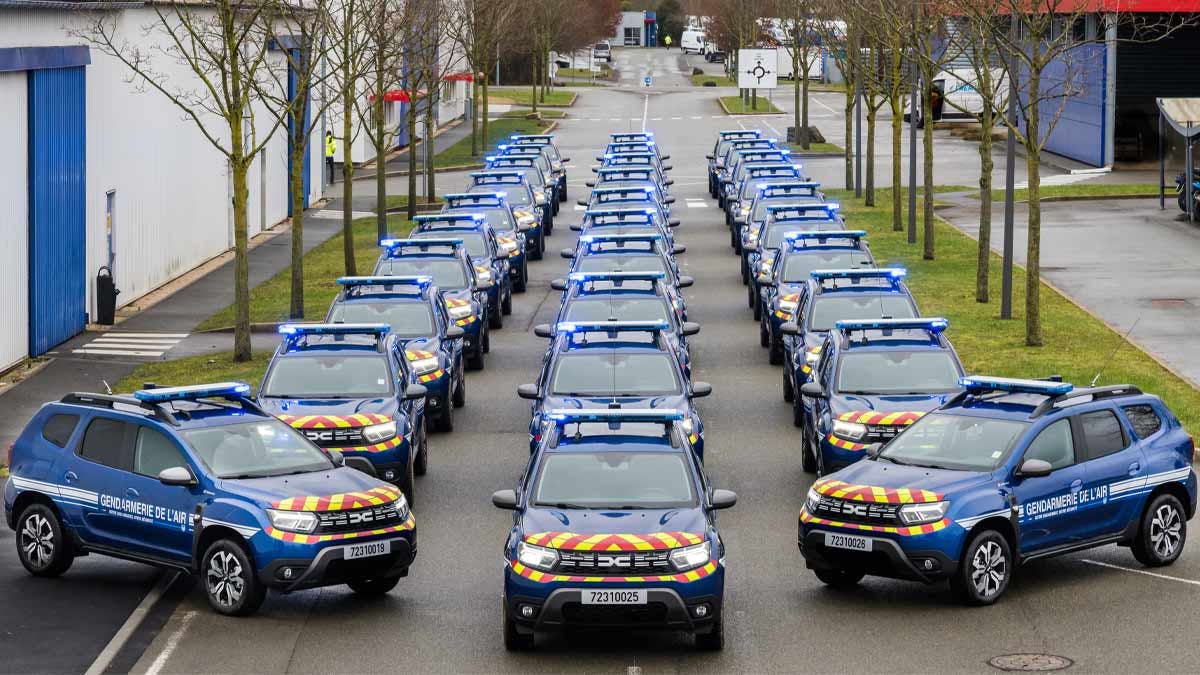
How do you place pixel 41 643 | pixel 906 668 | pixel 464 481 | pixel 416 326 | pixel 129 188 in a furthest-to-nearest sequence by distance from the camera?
1. pixel 129 188
2. pixel 416 326
3. pixel 464 481
4. pixel 41 643
5. pixel 906 668

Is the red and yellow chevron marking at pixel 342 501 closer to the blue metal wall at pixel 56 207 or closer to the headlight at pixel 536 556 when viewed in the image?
the headlight at pixel 536 556

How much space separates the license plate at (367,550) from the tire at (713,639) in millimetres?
2675

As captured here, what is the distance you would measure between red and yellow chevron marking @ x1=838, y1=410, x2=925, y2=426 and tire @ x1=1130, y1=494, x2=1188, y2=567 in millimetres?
2903

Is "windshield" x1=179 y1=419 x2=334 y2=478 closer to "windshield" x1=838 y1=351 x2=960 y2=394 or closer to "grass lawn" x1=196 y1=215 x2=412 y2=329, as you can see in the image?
"windshield" x1=838 y1=351 x2=960 y2=394

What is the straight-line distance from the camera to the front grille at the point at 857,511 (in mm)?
14773

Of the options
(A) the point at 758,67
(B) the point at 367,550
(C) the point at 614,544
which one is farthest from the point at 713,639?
(A) the point at 758,67

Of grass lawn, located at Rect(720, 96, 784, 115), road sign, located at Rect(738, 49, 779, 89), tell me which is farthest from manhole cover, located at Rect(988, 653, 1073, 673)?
grass lawn, located at Rect(720, 96, 784, 115)

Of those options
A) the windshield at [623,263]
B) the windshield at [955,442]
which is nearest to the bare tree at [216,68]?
the windshield at [623,263]

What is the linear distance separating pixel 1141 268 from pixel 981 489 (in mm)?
23207

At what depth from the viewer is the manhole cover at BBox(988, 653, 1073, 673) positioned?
1334 centimetres

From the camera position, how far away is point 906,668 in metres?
13.3

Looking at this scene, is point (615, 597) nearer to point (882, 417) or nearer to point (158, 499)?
point (158, 499)

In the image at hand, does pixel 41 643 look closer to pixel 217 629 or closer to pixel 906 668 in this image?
pixel 217 629

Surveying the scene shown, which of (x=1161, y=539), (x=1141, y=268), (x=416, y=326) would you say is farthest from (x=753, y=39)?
(x=1161, y=539)
